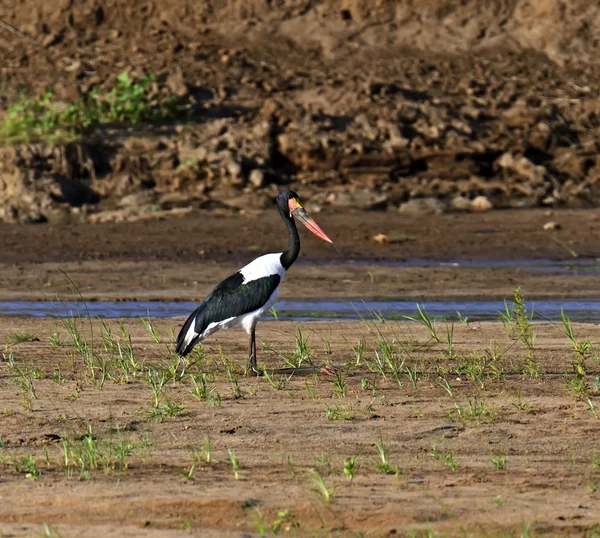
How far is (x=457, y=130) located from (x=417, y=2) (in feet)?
8.71

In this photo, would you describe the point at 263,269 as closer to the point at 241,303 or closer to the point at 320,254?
the point at 241,303

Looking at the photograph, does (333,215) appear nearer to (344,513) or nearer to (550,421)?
(550,421)

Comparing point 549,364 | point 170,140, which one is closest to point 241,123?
point 170,140

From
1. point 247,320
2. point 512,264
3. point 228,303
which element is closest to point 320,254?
point 512,264

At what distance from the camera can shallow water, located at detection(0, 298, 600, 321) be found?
985 centimetres

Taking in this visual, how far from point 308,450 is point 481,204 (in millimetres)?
9327

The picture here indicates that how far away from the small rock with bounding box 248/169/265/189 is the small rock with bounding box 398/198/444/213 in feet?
4.93

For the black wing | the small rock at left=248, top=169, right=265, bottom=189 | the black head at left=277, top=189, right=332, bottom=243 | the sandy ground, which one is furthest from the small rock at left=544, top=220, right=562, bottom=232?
the black wing

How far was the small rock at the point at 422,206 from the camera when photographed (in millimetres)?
14258

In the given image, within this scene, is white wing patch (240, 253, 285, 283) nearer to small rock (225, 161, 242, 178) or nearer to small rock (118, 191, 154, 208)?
small rock (118, 191, 154, 208)

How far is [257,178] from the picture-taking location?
14.3 metres

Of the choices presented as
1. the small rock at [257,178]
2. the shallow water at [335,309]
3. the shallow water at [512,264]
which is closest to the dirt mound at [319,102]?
the small rock at [257,178]

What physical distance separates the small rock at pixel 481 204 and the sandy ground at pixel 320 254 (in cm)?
18

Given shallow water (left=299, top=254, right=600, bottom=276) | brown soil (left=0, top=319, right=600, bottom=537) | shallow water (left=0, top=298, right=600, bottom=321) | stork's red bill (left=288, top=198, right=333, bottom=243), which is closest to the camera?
brown soil (left=0, top=319, right=600, bottom=537)
